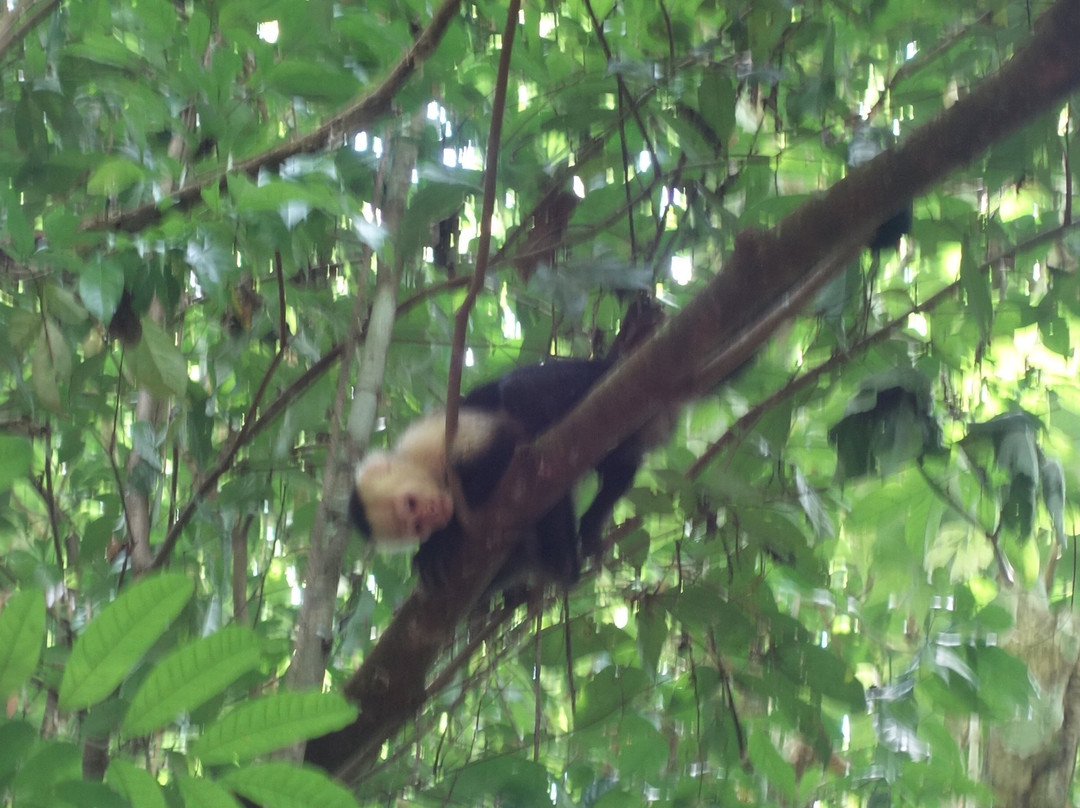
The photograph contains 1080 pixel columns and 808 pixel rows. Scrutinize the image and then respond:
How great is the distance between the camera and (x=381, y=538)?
2.33 m

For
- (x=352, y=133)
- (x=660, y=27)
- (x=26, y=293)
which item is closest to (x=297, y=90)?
(x=352, y=133)

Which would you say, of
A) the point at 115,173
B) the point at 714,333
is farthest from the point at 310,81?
the point at 714,333

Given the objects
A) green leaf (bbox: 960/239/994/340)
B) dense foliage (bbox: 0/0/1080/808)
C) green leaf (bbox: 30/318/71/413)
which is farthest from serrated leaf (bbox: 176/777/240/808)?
green leaf (bbox: 960/239/994/340)

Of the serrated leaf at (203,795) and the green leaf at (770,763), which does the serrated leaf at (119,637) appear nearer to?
the serrated leaf at (203,795)

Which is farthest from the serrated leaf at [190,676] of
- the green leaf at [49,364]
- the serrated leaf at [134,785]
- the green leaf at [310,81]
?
the green leaf at [310,81]

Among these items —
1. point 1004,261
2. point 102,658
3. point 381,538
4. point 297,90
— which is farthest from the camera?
point 381,538

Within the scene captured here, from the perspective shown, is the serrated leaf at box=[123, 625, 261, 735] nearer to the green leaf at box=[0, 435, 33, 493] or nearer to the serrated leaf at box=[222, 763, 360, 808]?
the serrated leaf at box=[222, 763, 360, 808]

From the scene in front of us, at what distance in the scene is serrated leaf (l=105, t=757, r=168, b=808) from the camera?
75 centimetres

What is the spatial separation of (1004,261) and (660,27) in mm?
777

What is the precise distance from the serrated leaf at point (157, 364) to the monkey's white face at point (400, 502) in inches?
31.5

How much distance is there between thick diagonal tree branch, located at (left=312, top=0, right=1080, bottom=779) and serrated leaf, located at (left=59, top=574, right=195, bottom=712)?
2.44ft

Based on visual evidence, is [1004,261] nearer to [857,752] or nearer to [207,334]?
[857,752]

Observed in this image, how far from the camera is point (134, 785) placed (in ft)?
2.49

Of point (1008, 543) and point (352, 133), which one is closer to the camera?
point (352, 133)
